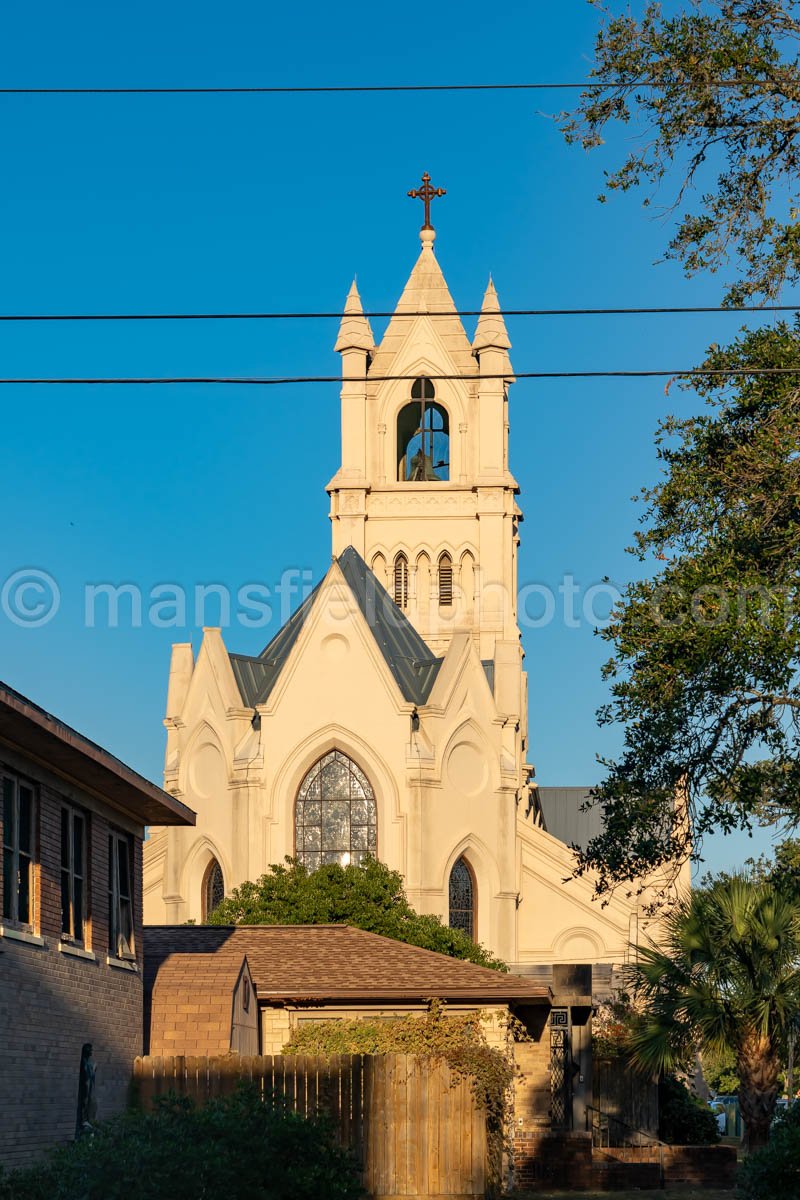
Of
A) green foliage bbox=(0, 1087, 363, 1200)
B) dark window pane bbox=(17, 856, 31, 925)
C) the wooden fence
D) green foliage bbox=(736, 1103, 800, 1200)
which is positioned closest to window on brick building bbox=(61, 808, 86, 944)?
dark window pane bbox=(17, 856, 31, 925)

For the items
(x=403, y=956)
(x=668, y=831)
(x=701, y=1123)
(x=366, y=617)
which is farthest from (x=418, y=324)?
(x=668, y=831)

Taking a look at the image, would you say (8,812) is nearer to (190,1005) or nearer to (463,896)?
(190,1005)

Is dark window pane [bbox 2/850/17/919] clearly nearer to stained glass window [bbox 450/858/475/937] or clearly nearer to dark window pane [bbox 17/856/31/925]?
dark window pane [bbox 17/856/31/925]

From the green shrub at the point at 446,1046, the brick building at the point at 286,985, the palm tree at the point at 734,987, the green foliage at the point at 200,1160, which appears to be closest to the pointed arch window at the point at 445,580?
the brick building at the point at 286,985

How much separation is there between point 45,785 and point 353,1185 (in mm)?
5509

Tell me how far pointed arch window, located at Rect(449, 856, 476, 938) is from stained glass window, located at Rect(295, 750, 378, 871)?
316 cm

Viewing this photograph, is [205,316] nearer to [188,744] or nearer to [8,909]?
[8,909]

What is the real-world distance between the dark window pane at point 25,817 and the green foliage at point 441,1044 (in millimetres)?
7472

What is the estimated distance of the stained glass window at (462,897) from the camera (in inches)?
2112

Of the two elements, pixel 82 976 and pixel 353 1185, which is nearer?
pixel 353 1185

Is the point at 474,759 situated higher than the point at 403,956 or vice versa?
the point at 474,759

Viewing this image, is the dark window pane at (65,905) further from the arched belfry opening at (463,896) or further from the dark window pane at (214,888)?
the arched belfry opening at (463,896)

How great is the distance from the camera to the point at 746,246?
60.6 feet

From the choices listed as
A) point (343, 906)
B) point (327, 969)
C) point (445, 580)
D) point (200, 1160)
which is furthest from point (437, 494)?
point (200, 1160)
